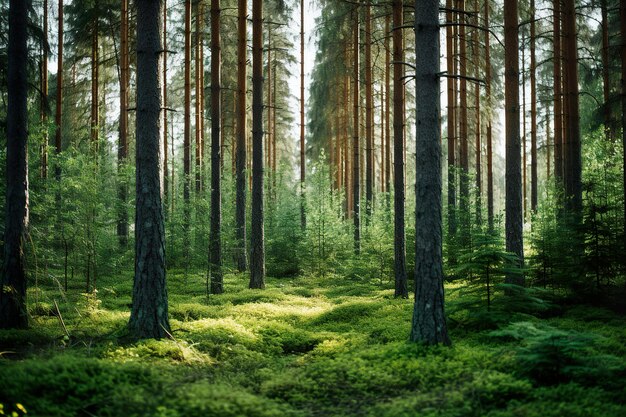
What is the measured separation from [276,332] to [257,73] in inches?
350

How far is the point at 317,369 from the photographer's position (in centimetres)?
659

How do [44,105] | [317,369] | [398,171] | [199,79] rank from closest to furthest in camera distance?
[317,369], [44,105], [398,171], [199,79]


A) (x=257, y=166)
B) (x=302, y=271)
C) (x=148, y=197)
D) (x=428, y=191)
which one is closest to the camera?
(x=428, y=191)

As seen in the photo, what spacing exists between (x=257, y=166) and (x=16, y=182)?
6.77 metres

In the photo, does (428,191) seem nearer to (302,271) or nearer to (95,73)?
(302,271)

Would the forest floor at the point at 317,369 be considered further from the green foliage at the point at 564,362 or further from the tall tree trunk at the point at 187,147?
the tall tree trunk at the point at 187,147

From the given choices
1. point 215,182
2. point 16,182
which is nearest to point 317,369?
point 16,182

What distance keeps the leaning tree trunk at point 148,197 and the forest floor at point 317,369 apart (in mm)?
484

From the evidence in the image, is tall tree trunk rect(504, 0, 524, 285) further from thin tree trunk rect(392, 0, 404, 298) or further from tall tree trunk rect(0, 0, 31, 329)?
tall tree trunk rect(0, 0, 31, 329)

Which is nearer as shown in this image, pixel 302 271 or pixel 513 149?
pixel 513 149

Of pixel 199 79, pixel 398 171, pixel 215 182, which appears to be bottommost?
pixel 215 182

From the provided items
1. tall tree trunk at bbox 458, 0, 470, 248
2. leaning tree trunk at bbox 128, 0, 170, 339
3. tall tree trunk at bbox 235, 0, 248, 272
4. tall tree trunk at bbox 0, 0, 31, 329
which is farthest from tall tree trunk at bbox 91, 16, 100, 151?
tall tree trunk at bbox 458, 0, 470, 248

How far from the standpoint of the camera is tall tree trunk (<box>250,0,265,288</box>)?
14141 mm

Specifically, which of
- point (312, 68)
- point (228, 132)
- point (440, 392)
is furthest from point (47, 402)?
point (312, 68)
